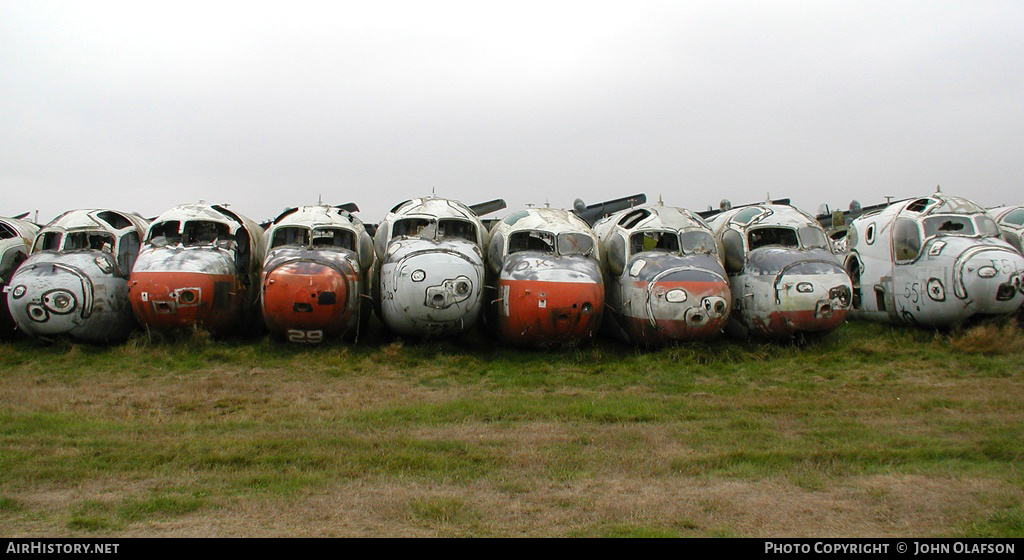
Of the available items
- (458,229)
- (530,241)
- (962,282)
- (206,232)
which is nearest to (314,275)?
(458,229)

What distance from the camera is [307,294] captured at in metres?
13.4

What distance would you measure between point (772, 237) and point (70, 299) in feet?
49.5

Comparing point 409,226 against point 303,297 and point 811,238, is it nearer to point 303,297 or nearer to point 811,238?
point 303,297

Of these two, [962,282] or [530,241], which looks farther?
[530,241]

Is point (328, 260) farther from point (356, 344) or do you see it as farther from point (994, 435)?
point (994, 435)

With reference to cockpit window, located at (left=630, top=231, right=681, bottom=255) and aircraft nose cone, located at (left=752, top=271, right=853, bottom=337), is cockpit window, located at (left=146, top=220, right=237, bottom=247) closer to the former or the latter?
cockpit window, located at (left=630, top=231, right=681, bottom=255)

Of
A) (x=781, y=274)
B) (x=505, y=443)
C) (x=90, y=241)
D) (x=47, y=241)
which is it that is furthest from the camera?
(x=90, y=241)

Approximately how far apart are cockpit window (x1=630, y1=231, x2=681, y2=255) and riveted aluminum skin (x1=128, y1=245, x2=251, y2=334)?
8535mm

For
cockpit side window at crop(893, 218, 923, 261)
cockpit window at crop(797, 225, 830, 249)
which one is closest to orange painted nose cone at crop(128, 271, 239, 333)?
cockpit window at crop(797, 225, 830, 249)

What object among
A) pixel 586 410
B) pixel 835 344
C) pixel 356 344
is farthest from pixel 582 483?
pixel 835 344

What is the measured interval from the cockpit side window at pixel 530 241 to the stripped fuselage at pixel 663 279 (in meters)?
1.63

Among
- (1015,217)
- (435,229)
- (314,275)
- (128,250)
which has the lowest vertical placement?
(314,275)

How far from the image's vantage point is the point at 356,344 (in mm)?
15320

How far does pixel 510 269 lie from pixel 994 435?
8.66 meters
